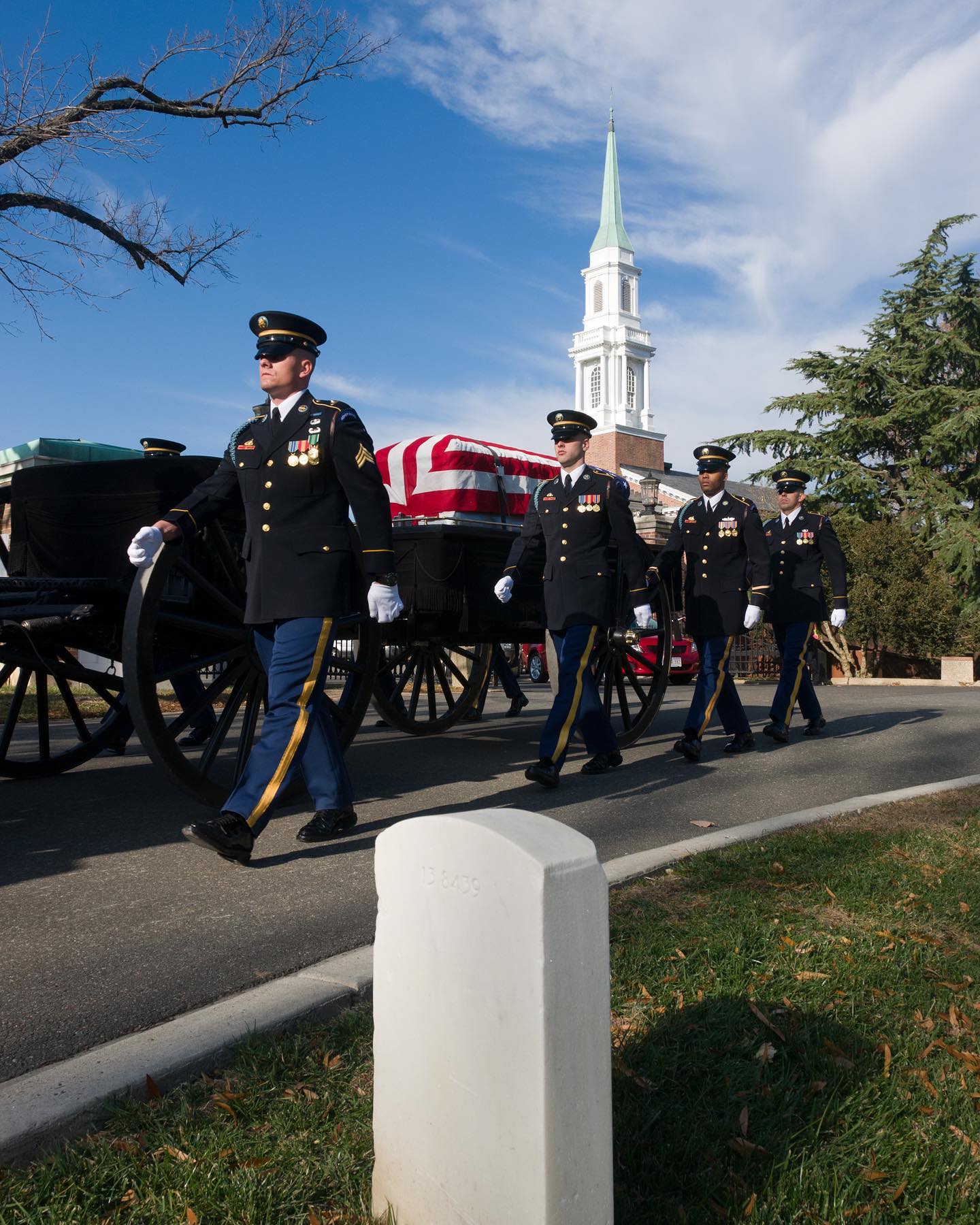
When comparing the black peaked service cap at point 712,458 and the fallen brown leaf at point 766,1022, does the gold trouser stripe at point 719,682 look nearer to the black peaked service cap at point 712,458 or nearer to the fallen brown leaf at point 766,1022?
the black peaked service cap at point 712,458

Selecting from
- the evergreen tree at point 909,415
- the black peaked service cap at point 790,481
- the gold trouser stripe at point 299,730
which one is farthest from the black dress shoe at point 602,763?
the evergreen tree at point 909,415

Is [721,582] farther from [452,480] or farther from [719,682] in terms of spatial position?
[452,480]

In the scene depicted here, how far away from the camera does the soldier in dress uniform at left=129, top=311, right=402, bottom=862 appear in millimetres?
4383

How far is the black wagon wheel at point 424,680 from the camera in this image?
7.69m

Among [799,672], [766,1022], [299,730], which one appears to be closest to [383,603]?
[299,730]

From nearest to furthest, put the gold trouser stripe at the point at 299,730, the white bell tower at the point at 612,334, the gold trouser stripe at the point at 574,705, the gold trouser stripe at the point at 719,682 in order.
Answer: the gold trouser stripe at the point at 299,730 → the gold trouser stripe at the point at 574,705 → the gold trouser stripe at the point at 719,682 → the white bell tower at the point at 612,334

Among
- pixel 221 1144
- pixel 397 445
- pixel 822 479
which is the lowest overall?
pixel 221 1144

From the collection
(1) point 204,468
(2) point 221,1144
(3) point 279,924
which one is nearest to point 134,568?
(1) point 204,468

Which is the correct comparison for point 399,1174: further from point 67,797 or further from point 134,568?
point 67,797

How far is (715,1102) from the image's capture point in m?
2.30

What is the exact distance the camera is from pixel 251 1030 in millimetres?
2479

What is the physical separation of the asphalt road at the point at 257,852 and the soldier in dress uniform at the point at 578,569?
0.34m

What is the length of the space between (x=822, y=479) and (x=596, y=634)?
2308 cm

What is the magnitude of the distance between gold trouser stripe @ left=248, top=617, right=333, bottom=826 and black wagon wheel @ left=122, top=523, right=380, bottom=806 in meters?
0.10
